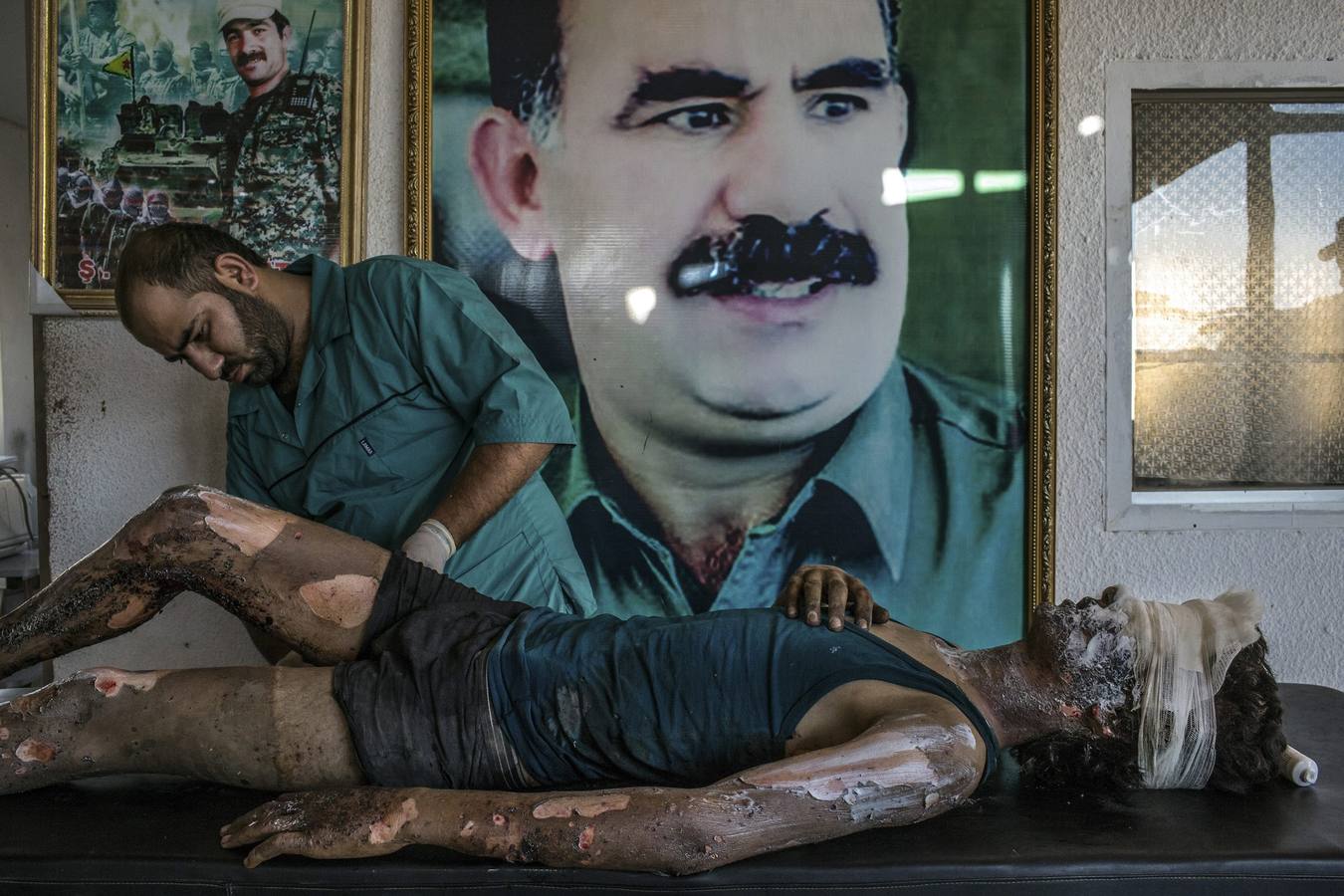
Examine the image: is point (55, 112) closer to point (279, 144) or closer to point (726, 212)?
point (279, 144)

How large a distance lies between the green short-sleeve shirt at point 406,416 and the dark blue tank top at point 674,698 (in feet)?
1.52

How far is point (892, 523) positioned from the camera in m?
2.57

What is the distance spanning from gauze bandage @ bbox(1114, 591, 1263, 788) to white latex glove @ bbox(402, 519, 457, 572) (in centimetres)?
116

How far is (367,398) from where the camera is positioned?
1.94m

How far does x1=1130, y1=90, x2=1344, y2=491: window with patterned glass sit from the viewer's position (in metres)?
2.60

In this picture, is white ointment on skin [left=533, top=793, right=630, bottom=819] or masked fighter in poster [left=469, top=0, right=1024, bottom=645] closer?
white ointment on skin [left=533, top=793, right=630, bottom=819]

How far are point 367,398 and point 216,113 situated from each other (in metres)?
1.03

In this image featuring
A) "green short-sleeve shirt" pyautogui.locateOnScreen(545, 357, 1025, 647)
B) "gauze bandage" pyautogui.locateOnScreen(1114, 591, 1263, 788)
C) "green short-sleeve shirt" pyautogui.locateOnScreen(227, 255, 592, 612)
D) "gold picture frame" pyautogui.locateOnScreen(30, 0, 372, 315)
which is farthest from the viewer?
"green short-sleeve shirt" pyautogui.locateOnScreen(545, 357, 1025, 647)

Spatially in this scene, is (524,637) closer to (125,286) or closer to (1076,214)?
(125,286)

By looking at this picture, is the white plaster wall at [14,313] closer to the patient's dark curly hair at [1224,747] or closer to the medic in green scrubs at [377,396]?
the medic in green scrubs at [377,396]

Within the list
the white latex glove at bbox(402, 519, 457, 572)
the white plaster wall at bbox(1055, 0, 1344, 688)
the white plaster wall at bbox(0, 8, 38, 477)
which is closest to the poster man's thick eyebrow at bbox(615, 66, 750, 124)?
the white plaster wall at bbox(1055, 0, 1344, 688)

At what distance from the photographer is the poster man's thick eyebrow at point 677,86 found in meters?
2.49

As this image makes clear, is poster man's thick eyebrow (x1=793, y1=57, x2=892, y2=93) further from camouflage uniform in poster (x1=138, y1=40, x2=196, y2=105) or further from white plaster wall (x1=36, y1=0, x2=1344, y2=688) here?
camouflage uniform in poster (x1=138, y1=40, x2=196, y2=105)

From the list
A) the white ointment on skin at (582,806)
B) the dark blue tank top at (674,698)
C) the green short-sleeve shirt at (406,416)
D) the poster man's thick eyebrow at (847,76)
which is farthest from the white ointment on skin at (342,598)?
the poster man's thick eyebrow at (847,76)
